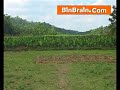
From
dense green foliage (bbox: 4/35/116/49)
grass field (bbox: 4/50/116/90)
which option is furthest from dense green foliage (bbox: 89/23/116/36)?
grass field (bbox: 4/50/116/90)

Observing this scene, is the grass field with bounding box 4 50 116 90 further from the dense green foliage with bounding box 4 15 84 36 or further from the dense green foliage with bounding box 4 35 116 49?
the dense green foliage with bounding box 4 15 84 36

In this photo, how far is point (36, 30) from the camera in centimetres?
2033

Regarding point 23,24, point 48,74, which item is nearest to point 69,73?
point 48,74

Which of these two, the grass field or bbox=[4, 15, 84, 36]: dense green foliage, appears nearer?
the grass field

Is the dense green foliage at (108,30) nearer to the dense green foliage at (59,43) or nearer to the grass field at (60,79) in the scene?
the dense green foliage at (59,43)

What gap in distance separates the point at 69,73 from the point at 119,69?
6022mm

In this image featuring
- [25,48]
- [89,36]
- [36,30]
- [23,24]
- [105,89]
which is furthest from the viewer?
[23,24]

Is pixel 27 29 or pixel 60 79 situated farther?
pixel 27 29

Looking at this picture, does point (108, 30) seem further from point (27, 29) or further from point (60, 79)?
point (60, 79)

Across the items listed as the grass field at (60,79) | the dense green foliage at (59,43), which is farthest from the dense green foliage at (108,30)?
the grass field at (60,79)

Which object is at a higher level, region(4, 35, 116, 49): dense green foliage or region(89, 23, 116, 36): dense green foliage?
region(89, 23, 116, 36): dense green foliage

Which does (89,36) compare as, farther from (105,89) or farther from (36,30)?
(105,89)

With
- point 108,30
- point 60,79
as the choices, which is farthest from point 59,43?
point 60,79

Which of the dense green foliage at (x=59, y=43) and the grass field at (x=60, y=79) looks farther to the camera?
the dense green foliage at (x=59, y=43)
